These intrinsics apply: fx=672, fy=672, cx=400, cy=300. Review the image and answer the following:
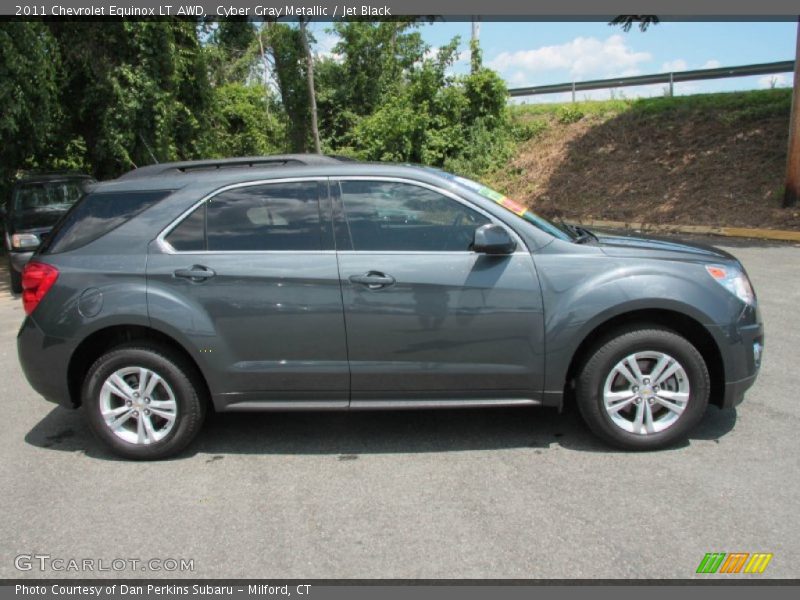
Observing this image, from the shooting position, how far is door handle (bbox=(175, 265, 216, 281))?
3.93m

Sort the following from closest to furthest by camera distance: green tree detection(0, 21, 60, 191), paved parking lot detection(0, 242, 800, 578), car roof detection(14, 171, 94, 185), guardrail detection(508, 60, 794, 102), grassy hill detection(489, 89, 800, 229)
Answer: paved parking lot detection(0, 242, 800, 578) → green tree detection(0, 21, 60, 191) → car roof detection(14, 171, 94, 185) → grassy hill detection(489, 89, 800, 229) → guardrail detection(508, 60, 794, 102)

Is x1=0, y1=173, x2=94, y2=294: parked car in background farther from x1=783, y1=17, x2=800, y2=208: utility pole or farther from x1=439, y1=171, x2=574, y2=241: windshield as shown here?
x1=783, y1=17, x2=800, y2=208: utility pole

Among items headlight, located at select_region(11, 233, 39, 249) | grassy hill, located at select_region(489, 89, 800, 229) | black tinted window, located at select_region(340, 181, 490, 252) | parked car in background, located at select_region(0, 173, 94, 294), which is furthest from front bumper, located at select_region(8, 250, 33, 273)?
grassy hill, located at select_region(489, 89, 800, 229)

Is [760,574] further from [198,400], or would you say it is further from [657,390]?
[198,400]

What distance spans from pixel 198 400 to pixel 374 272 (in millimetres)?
1336

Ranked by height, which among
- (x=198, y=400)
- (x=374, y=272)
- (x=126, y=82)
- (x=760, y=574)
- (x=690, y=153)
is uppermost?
(x=126, y=82)

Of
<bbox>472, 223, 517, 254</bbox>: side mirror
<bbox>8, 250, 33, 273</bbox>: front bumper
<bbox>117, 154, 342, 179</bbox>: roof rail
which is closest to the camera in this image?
<bbox>472, 223, 517, 254</bbox>: side mirror

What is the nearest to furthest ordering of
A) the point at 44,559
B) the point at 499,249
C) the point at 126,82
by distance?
the point at 44,559 < the point at 499,249 < the point at 126,82

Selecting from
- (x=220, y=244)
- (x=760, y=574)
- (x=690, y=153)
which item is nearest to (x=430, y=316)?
(x=220, y=244)

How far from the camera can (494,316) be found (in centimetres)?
383

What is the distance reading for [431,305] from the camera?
3.82 metres

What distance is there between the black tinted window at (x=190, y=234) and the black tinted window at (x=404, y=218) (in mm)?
871

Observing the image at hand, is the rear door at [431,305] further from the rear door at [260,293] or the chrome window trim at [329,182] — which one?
the rear door at [260,293]

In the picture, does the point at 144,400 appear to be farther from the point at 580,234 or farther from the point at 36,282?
the point at 580,234
